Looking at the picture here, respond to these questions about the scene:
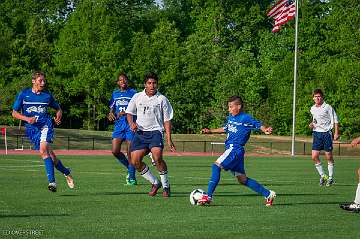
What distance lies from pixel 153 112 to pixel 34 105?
2.17 m

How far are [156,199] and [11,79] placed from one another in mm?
67016

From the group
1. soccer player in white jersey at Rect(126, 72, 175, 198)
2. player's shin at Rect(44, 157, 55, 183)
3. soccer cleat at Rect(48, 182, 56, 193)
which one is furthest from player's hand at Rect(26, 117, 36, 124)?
soccer player in white jersey at Rect(126, 72, 175, 198)

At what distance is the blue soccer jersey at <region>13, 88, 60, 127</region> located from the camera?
656 inches

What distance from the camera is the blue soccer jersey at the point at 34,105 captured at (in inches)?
656

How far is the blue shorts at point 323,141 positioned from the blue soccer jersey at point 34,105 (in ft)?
25.4

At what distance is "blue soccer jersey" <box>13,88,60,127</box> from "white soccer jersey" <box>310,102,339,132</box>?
7.60m

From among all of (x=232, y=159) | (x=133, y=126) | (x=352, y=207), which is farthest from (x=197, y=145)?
(x=352, y=207)

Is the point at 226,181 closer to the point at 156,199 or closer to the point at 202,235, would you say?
the point at 156,199

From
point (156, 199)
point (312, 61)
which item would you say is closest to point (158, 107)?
point (156, 199)

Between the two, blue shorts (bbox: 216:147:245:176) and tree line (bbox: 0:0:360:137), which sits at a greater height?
tree line (bbox: 0:0:360:137)

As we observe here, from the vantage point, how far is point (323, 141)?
22.0m

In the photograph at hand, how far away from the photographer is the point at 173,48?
8169cm

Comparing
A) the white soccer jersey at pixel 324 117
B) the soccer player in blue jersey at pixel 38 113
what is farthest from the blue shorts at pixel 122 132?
the white soccer jersey at pixel 324 117

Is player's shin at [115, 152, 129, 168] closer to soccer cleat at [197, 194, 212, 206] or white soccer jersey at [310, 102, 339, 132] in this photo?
white soccer jersey at [310, 102, 339, 132]
